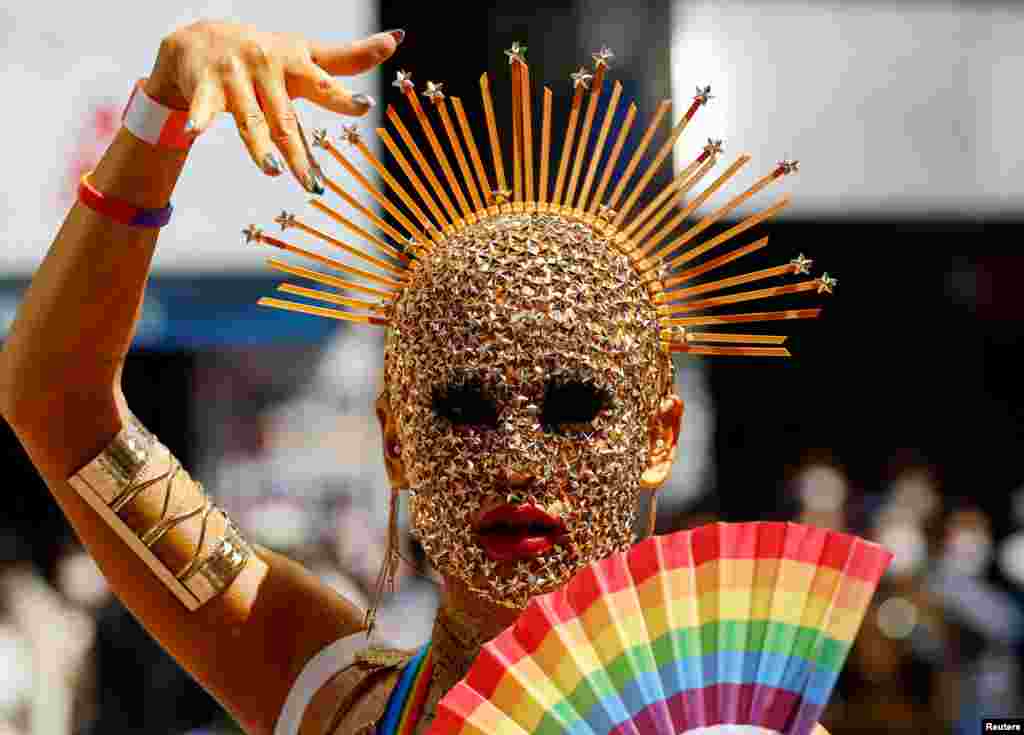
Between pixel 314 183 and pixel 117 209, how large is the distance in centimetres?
50

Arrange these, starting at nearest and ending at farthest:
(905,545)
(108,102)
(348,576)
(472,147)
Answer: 1. (472,147)
2. (348,576)
3. (905,545)
4. (108,102)

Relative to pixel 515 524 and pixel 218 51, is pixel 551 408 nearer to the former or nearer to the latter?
pixel 515 524

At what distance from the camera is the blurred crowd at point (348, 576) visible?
725 cm

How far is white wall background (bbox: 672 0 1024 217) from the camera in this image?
8.66 meters

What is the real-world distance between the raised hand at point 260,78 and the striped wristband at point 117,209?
183 millimetres

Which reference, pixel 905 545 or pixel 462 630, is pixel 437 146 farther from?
pixel 905 545

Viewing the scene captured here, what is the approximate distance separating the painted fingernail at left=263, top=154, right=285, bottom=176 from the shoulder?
98 centimetres

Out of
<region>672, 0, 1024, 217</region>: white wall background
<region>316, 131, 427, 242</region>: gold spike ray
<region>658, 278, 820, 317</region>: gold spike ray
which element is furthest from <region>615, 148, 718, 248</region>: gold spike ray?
<region>672, 0, 1024, 217</region>: white wall background

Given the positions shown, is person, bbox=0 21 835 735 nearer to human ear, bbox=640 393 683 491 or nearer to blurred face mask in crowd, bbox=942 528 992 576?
human ear, bbox=640 393 683 491

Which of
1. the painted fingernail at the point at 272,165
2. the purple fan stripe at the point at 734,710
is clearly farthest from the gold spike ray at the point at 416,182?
the purple fan stripe at the point at 734,710

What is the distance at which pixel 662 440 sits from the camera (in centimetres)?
297

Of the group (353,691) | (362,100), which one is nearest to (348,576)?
(353,691)

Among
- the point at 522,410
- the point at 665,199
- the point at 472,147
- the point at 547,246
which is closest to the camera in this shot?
the point at 522,410

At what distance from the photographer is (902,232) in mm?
9023
